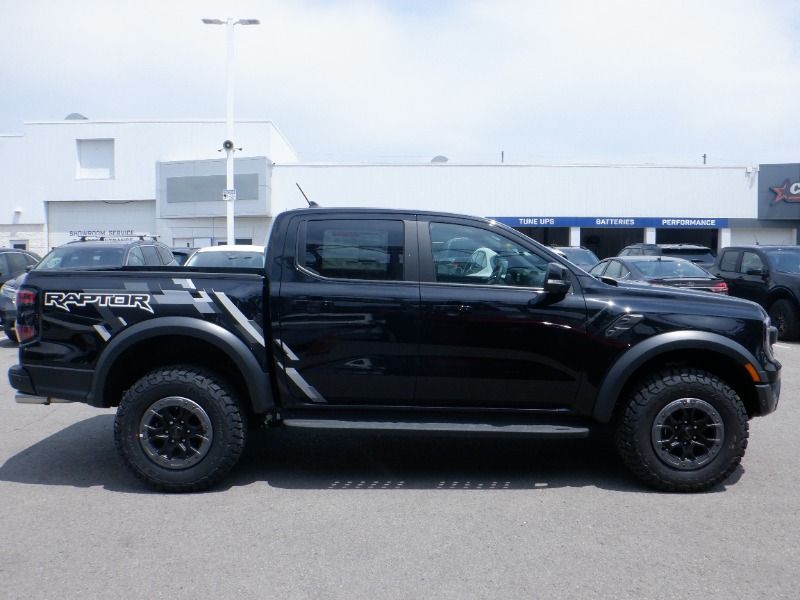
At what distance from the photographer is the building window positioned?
125 ft

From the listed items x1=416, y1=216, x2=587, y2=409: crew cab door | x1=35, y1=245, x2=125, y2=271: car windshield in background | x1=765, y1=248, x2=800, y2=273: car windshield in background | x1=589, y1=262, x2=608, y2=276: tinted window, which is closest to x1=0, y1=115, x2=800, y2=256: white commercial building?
x1=589, y1=262, x2=608, y2=276: tinted window

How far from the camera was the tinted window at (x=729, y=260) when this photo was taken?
575 inches

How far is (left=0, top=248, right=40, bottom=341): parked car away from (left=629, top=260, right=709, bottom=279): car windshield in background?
34.7 ft

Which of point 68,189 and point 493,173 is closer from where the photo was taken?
point 493,173

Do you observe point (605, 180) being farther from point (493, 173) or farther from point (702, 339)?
point (702, 339)

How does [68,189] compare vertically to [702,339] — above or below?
above

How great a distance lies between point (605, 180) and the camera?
34500mm

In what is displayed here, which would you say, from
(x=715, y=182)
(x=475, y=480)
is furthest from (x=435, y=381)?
(x=715, y=182)

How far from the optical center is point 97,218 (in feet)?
126

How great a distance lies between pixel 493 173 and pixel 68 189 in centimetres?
2151

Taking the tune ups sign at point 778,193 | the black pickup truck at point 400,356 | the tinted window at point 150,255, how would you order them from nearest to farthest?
the black pickup truck at point 400,356 → the tinted window at point 150,255 → the tune ups sign at point 778,193

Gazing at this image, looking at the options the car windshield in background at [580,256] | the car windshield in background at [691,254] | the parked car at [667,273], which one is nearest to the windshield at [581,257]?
the car windshield in background at [580,256]

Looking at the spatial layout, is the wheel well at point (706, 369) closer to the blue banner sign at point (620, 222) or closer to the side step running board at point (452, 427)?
the side step running board at point (452, 427)

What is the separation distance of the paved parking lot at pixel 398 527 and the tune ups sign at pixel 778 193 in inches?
1252
